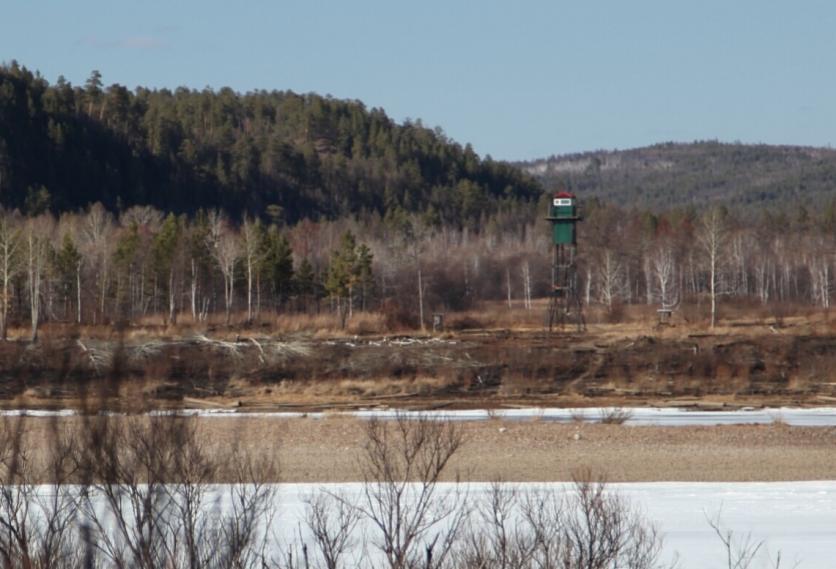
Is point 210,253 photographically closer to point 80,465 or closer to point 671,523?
point 671,523

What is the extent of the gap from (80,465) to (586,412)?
27.1 metres

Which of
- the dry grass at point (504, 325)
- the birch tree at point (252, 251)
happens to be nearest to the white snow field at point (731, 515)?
the dry grass at point (504, 325)

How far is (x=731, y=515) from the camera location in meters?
19.1

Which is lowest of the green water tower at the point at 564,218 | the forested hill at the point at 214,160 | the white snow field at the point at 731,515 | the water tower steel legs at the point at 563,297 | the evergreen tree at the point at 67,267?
the white snow field at the point at 731,515

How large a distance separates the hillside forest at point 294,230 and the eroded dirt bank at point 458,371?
3732 mm

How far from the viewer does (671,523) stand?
18.0 m

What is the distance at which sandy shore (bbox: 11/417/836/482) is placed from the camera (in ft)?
85.6

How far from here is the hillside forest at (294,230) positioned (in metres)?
77.6

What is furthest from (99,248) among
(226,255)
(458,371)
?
(458,371)

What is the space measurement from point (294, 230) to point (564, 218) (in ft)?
225

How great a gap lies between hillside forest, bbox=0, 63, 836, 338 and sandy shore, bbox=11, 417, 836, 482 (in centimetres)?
1892

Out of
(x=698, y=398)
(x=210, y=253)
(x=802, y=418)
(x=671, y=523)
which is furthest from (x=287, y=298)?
(x=671, y=523)

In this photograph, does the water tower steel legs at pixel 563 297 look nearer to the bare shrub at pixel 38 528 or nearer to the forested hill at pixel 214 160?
the bare shrub at pixel 38 528

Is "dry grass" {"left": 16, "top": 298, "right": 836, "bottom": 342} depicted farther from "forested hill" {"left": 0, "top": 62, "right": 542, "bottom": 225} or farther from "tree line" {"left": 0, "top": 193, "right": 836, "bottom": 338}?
"forested hill" {"left": 0, "top": 62, "right": 542, "bottom": 225}
